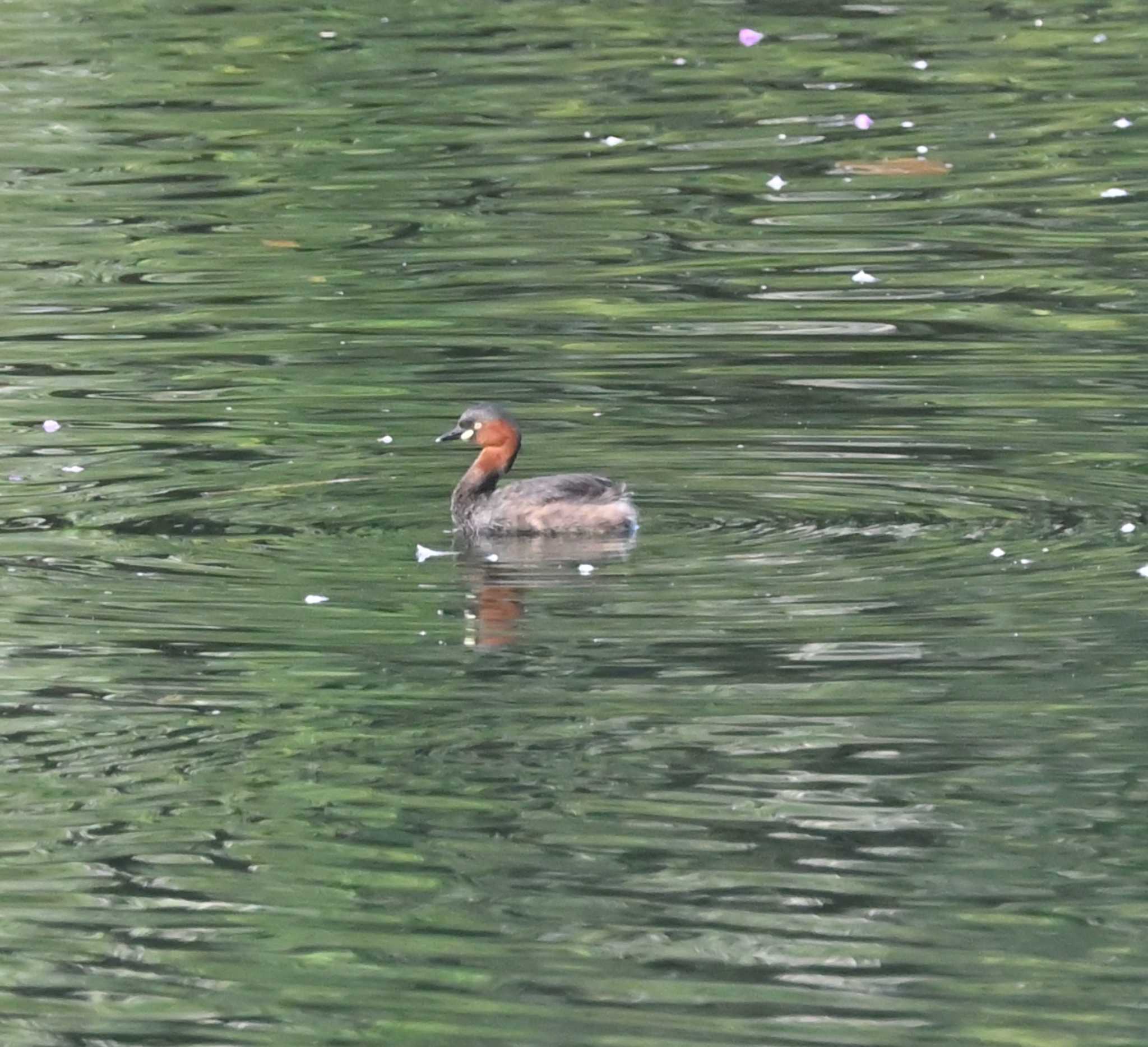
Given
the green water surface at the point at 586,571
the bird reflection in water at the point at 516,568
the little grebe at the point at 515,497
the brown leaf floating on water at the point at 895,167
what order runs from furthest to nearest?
the brown leaf floating on water at the point at 895,167, the little grebe at the point at 515,497, the bird reflection in water at the point at 516,568, the green water surface at the point at 586,571

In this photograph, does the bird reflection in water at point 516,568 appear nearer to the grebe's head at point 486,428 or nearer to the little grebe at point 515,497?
the little grebe at point 515,497

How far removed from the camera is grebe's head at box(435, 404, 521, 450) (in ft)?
33.7

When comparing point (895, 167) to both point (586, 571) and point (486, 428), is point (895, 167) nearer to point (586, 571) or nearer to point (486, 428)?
point (486, 428)

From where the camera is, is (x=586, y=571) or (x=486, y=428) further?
(x=486, y=428)

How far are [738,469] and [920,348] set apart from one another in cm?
196

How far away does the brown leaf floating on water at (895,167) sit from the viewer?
607 inches

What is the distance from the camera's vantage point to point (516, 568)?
940 centimetres

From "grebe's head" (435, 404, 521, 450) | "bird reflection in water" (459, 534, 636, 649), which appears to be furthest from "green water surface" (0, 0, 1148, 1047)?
"grebe's head" (435, 404, 521, 450)

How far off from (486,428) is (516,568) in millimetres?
1005

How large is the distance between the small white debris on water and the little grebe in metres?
0.20

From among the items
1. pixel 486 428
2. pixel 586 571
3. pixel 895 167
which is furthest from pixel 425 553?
pixel 895 167

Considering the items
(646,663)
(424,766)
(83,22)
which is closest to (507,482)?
(646,663)

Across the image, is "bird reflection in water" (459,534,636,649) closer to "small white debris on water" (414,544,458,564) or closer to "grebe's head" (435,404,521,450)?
"small white debris on water" (414,544,458,564)

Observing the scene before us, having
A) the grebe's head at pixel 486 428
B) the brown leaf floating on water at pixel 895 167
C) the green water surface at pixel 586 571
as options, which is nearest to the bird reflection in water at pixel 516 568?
the green water surface at pixel 586 571
